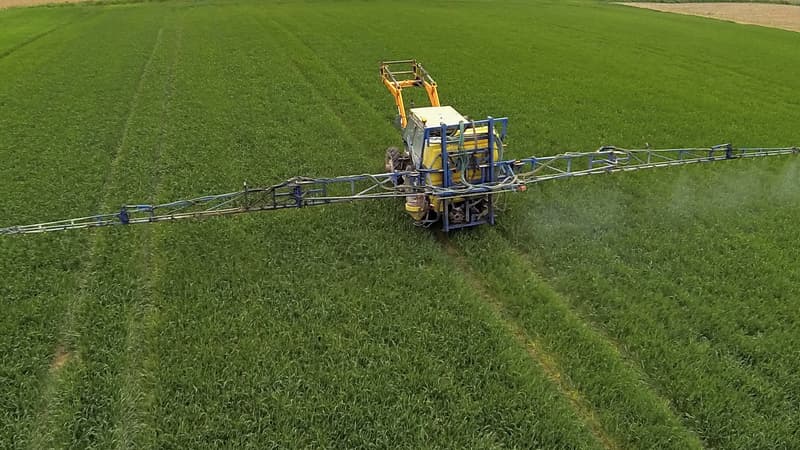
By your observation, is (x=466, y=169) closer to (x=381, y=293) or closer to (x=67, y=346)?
(x=381, y=293)

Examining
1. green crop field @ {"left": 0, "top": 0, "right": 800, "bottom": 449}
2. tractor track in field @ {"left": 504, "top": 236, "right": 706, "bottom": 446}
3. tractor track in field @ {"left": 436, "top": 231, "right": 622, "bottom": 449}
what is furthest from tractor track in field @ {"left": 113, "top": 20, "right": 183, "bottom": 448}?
tractor track in field @ {"left": 504, "top": 236, "right": 706, "bottom": 446}

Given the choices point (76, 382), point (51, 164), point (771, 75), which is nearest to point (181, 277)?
point (76, 382)

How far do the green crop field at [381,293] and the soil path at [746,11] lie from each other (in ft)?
103

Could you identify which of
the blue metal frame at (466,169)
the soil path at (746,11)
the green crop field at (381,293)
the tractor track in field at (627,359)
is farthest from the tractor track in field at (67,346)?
the soil path at (746,11)

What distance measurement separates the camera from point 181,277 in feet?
30.2

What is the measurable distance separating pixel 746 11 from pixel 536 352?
5459 centimetres

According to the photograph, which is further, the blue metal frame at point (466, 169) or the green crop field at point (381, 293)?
the blue metal frame at point (466, 169)

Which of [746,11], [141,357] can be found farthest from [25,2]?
[746,11]

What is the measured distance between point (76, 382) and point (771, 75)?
25517 millimetres

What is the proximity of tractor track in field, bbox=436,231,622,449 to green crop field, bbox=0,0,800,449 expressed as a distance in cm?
4

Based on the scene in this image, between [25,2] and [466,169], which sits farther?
[25,2]

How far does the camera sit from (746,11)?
166 ft

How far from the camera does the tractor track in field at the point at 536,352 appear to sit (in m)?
6.56

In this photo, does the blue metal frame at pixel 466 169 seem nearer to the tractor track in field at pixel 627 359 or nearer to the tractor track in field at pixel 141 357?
the tractor track in field at pixel 627 359
